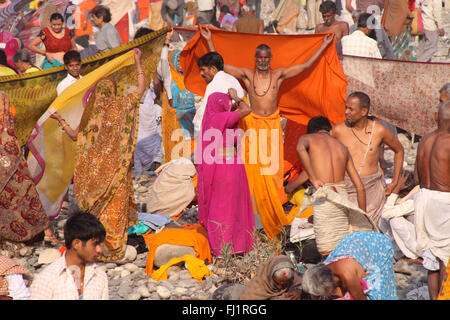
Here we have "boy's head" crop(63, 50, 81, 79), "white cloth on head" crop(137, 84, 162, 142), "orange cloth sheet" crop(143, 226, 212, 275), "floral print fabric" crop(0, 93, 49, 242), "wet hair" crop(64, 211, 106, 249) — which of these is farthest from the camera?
"white cloth on head" crop(137, 84, 162, 142)

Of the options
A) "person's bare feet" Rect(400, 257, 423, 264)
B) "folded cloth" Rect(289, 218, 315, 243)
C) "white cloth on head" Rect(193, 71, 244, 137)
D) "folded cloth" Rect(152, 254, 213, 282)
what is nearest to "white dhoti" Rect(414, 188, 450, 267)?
"person's bare feet" Rect(400, 257, 423, 264)

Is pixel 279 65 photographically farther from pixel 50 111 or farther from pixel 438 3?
pixel 438 3

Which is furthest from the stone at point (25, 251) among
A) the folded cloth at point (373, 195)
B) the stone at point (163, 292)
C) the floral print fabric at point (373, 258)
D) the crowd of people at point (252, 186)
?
the floral print fabric at point (373, 258)

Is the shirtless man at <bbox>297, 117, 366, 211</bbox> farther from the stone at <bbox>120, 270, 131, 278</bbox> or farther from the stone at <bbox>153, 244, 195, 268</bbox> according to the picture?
the stone at <bbox>120, 270, 131, 278</bbox>

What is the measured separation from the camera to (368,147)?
6.33 metres

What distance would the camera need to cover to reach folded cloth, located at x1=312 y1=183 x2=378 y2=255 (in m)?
5.59

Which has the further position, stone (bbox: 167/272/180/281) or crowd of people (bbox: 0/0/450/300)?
stone (bbox: 167/272/180/281)

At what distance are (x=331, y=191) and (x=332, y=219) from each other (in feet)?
0.76

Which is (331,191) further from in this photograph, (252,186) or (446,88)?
(446,88)

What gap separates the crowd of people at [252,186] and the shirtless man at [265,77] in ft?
0.04

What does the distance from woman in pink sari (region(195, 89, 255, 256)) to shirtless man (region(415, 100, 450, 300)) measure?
1.64 meters

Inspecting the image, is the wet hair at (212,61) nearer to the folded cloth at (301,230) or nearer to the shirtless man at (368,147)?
the shirtless man at (368,147)

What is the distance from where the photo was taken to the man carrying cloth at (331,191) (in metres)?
5.59

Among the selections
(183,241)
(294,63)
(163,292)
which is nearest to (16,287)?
(163,292)
